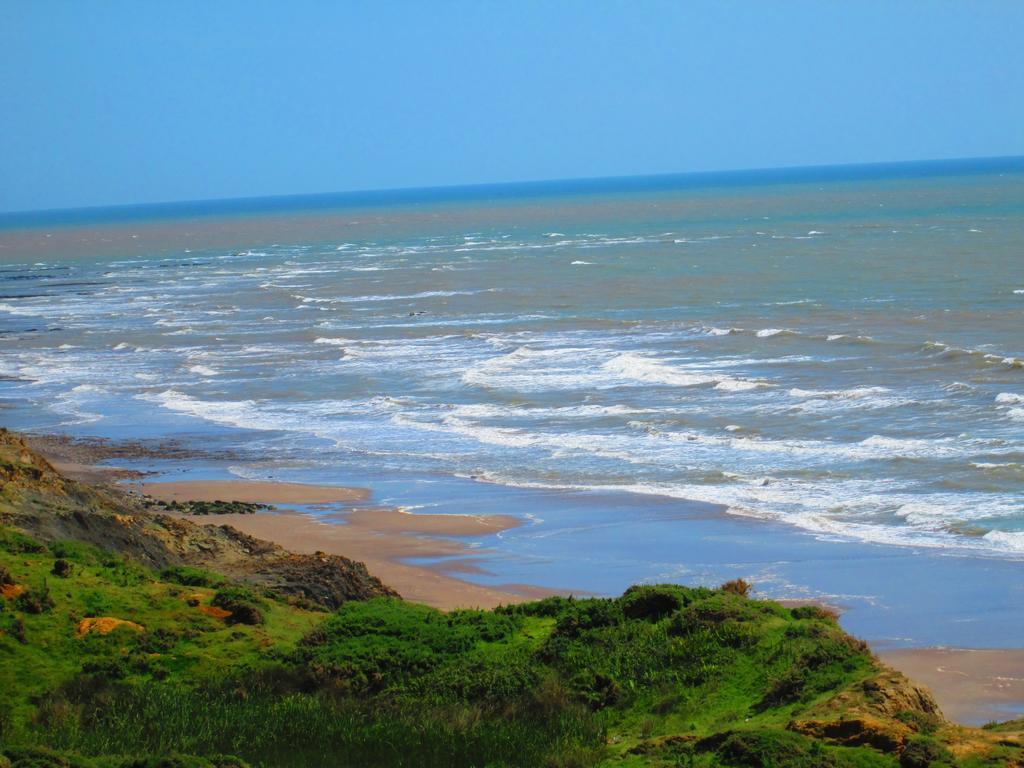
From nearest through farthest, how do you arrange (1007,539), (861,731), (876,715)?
1. (861,731)
2. (876,715)
3. (1007,539)

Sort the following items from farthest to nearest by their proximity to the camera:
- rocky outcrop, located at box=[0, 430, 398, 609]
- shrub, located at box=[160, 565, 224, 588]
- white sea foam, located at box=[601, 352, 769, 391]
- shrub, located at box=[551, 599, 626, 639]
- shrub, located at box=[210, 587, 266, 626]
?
white sea foam, located at box=[601, 352, 769, 391]
rocky outcrop, located at box=[0, 430, 398, 609]
shrub, located at box=[160, 565, 224, 588]
shrub, located at box=[210, 587, 266, 626]
shrub, located at box=[551, 599, 626, 639]

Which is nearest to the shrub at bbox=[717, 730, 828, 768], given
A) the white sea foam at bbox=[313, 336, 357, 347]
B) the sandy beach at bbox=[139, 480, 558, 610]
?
the sandy beach at bbox=[139, 480, 558, 610]

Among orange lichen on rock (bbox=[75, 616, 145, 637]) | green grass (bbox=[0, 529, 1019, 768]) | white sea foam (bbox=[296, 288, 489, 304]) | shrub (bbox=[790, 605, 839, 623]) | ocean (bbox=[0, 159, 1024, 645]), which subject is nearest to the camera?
green grass (bbox=[0, 529, 1019, 768])

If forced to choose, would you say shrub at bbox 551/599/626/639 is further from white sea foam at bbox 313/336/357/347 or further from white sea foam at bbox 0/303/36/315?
white sea foam at bbox 0/303/36/315

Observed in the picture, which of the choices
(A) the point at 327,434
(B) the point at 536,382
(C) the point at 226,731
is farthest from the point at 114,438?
(C) the point at 226,731

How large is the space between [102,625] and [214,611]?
3.92ft

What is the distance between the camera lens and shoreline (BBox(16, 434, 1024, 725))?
1277 centimetres

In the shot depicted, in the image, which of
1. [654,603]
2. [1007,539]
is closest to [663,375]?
[1007,539]

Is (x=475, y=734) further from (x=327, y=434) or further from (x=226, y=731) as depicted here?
(x=327, y=434)

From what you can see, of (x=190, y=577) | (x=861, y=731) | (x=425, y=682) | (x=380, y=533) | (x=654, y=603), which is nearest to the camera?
(x=861, y=731)

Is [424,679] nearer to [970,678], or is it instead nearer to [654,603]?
[654,603]

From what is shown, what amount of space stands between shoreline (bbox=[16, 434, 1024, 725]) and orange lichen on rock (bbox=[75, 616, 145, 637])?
5.01m

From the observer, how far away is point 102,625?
1209 cm

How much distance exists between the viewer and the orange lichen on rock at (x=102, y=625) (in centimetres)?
1199
